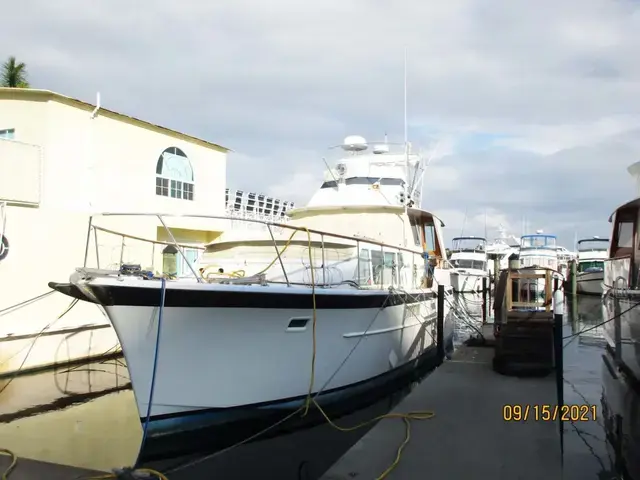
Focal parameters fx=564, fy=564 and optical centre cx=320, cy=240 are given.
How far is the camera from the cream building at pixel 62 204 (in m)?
11.4

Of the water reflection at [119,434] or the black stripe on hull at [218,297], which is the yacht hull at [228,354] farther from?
the water reflection at [119,434]

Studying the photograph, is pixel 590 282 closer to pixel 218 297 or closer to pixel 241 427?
pixel 241 427

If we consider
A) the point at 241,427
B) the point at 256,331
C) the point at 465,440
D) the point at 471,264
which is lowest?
the point at 241,427

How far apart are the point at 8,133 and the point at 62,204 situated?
1991 mm

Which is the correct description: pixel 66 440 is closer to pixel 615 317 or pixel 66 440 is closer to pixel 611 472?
pixel 611 472

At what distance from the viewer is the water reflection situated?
6910 mm

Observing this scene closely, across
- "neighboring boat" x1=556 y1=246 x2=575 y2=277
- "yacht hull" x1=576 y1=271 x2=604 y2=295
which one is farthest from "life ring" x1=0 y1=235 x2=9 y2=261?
"neighboring boat" x1=556 y1=246 x2=575 y2=277

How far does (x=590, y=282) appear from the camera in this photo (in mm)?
37219

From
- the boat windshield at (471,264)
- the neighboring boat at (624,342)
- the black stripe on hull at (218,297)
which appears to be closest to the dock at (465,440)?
the neighboring boat at (624,342)

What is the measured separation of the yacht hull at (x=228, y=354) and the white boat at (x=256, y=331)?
0.5 inches

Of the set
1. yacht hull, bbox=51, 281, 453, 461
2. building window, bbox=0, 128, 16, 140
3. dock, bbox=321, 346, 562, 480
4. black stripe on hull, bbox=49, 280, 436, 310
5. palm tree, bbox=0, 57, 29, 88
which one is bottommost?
dock, bbox=321, 346, 562, 480

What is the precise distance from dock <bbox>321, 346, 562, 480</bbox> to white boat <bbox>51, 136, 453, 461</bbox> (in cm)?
134
